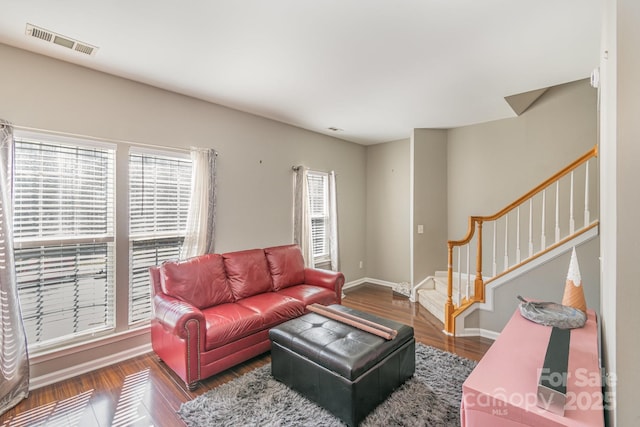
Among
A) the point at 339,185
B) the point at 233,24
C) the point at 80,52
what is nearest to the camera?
the point at 233,24

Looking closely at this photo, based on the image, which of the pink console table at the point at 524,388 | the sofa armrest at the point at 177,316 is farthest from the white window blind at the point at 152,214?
the pink console table at the point at 524,388

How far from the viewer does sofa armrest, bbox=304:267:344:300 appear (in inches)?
142

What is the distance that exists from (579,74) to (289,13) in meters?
Answer: 2.73

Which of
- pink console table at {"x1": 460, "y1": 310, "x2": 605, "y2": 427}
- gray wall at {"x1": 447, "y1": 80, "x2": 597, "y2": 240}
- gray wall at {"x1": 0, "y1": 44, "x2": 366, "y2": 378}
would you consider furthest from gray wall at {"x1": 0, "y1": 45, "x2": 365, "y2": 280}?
pink console table at {"x1": 460, "y1": 310, "x2": 605, "y2": 427}

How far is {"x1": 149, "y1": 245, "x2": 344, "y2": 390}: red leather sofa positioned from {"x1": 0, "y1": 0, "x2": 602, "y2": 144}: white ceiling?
73.9 inches

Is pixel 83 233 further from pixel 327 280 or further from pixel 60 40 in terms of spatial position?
pixel 327 280

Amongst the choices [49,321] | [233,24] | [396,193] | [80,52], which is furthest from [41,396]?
[396,193]

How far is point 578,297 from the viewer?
2145 millimetres

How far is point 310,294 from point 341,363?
4.76 feet

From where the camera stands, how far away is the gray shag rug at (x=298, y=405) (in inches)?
75.4

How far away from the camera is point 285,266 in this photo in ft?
12.0

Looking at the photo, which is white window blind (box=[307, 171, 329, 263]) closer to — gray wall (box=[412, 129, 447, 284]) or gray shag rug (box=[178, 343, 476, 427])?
gray wall (box=[412, 129, 447, 284])

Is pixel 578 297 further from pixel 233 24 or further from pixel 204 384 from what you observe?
pixel 233 24

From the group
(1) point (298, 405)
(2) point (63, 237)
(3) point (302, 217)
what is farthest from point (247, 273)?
(2) point (63, 237)
